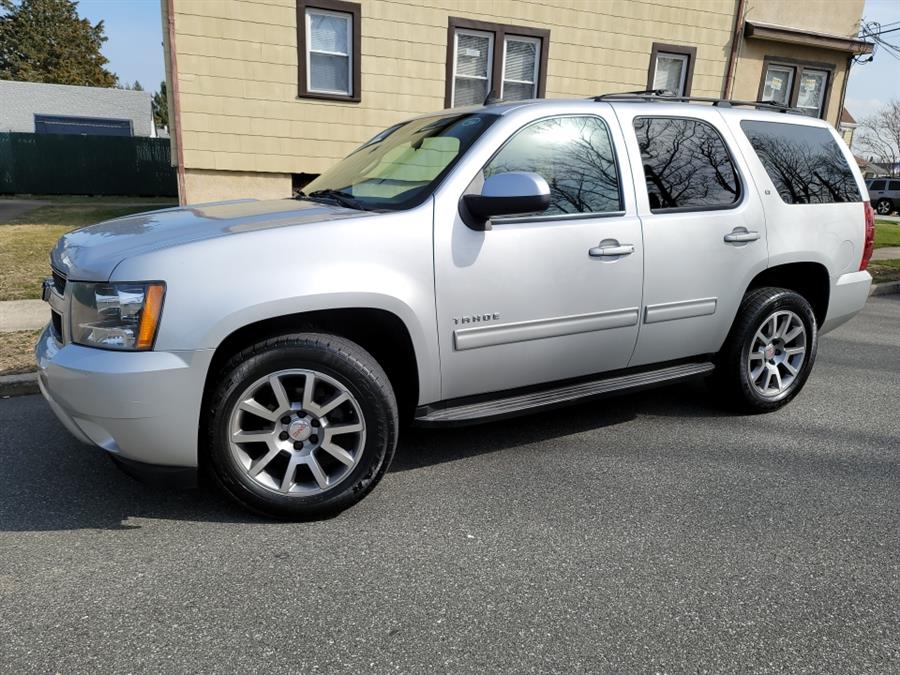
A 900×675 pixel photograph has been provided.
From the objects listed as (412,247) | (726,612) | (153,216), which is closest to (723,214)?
(412,247)

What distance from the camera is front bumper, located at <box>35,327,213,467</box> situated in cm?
255

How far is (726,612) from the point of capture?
2.38m

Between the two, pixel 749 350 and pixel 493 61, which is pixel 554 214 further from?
pixel 493 61

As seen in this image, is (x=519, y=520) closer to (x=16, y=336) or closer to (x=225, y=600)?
(x=225, y=600)

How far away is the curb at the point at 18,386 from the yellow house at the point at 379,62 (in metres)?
6.72

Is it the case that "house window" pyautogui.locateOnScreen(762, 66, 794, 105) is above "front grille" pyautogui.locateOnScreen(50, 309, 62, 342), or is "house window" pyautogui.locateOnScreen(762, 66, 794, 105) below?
above

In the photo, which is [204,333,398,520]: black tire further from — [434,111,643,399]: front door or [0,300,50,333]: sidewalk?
[0,300,50,333]: sidewalk

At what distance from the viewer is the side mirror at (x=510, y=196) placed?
295 cm

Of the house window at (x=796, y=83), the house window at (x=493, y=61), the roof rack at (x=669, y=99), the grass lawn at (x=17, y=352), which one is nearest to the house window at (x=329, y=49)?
the house window at (x=493, y=61)

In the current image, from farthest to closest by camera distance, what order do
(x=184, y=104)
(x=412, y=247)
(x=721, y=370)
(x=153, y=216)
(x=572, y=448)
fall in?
(x=184, y=104), (x=721, y=370), (x=572, y=448), (x=153, y=216), (x=412, y=247)

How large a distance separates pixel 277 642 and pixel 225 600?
12.8 inches

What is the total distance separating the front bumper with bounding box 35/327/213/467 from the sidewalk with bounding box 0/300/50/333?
3.41m

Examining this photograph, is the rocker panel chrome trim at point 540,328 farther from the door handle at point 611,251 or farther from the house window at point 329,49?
the house window at point 329,49

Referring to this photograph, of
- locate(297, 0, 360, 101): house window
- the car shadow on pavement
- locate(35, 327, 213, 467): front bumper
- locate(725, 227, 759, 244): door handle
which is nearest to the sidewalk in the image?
the car shadow on pavement
